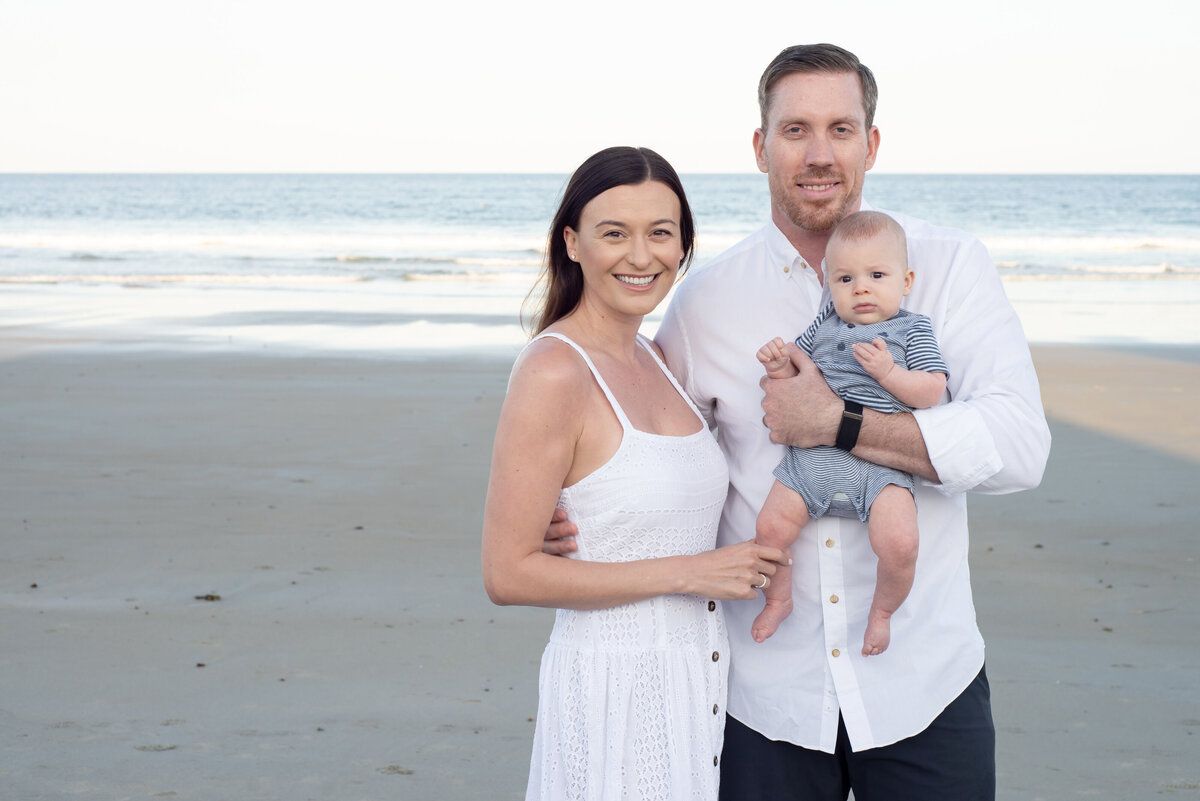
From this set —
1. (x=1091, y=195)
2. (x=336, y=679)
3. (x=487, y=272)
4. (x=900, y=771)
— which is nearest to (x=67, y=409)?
(x=336, y=679)

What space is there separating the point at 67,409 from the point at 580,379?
8.33m

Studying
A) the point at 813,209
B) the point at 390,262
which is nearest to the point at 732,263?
the point at 813,209

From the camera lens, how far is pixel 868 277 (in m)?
2.31

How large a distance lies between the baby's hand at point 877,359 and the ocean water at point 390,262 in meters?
10.2

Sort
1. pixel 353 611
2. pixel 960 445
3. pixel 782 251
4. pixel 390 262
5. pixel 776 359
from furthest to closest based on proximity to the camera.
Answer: pixel 390 262 → pixel 353 611 → pixel 782 251 → pixel 776 359 → pixel 960 445

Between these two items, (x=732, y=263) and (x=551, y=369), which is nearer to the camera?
(x=551, y=369)

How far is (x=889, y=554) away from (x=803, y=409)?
34cm

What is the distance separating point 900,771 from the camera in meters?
2.32

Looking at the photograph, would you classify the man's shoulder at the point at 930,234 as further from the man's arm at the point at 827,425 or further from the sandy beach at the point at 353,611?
the sandy beach at the point at 353,611

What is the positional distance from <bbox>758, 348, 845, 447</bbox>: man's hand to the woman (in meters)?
0.19

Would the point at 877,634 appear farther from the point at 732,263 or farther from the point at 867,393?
the point at 732,263

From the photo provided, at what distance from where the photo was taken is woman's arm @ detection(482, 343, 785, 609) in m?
2.21

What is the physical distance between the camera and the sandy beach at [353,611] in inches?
156

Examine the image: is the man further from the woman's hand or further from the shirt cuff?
the woman's hand
